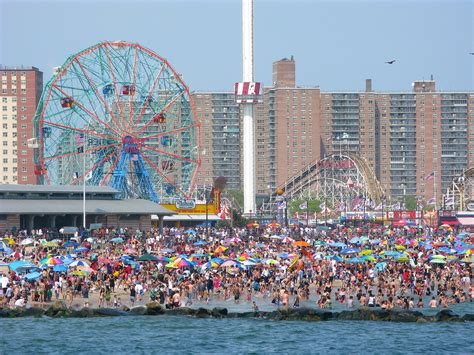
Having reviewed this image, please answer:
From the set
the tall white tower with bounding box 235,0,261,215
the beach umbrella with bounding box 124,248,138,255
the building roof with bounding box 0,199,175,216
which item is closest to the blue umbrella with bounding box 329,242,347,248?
the beach umbrella with bounding box 124,248,138,255

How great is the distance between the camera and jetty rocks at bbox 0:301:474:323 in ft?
177

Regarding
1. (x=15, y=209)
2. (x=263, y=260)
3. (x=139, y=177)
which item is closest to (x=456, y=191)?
(x=139, y=177)

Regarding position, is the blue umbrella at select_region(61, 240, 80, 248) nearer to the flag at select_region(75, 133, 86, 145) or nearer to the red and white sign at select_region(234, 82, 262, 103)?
the flag at select_region(75, 133, 86, 145)

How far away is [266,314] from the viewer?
181 feet

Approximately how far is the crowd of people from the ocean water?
2.86 m

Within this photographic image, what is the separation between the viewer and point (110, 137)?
376 feet

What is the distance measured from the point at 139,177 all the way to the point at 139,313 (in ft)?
210

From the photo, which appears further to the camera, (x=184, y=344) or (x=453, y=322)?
(x=453, y=322)

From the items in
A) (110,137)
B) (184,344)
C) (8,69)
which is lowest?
(184,344)

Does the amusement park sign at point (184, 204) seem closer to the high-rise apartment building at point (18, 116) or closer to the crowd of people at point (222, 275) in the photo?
the crowd of people at point (222, 275)

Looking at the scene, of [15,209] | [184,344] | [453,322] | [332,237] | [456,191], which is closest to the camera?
[184,344]

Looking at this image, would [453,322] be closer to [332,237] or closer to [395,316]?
[395,316]

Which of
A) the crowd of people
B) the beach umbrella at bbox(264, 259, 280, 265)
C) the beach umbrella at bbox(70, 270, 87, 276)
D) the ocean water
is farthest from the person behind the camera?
the beach umbrella at bbox(264, 259, 280, 265)

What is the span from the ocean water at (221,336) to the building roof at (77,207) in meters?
45.2
